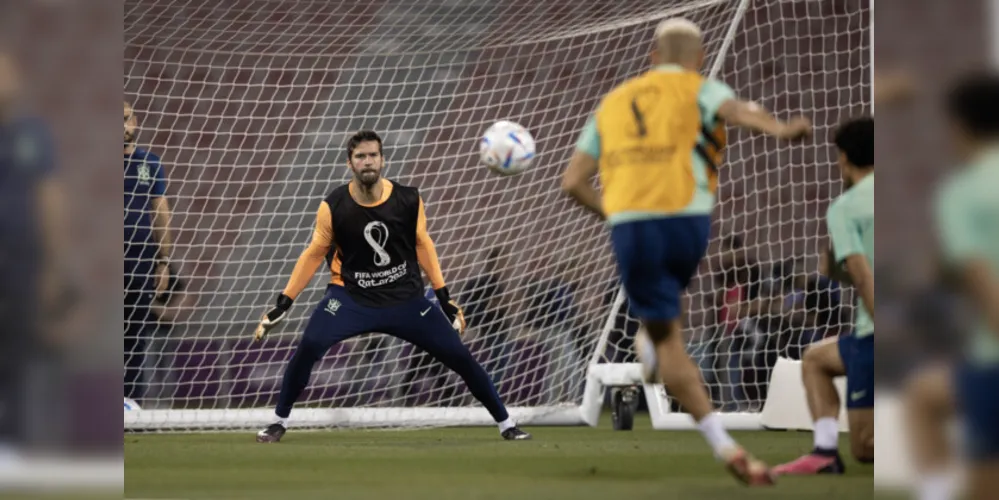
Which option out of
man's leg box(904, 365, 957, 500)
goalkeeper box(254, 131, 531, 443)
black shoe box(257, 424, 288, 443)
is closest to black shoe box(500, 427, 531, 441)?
goalkeeper box(254, 131, 531, 443)

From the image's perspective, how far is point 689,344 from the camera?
37.8 ft

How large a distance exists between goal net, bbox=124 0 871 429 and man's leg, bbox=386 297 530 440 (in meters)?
1.37

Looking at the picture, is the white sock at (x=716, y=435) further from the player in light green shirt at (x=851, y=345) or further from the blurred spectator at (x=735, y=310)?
the blurred spectator at (x=735, y=310)

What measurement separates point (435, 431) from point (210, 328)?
136 inches

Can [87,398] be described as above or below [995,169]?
below

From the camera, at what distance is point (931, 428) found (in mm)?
2490

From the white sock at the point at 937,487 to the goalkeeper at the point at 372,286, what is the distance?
5.19 meters

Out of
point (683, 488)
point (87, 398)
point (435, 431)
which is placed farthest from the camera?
point (435, 431)

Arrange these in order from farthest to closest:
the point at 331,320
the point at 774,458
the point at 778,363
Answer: the point at 778,363 → the point at 331,320 → the point at 774,458

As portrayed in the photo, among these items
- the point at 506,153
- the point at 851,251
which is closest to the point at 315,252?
the point at 506,153

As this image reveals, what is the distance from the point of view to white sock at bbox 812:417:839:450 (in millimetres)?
5465

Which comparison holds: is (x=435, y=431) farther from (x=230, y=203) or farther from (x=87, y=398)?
(x=87, y=398)

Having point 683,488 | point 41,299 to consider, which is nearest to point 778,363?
point 683,488

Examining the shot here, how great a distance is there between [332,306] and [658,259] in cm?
321
